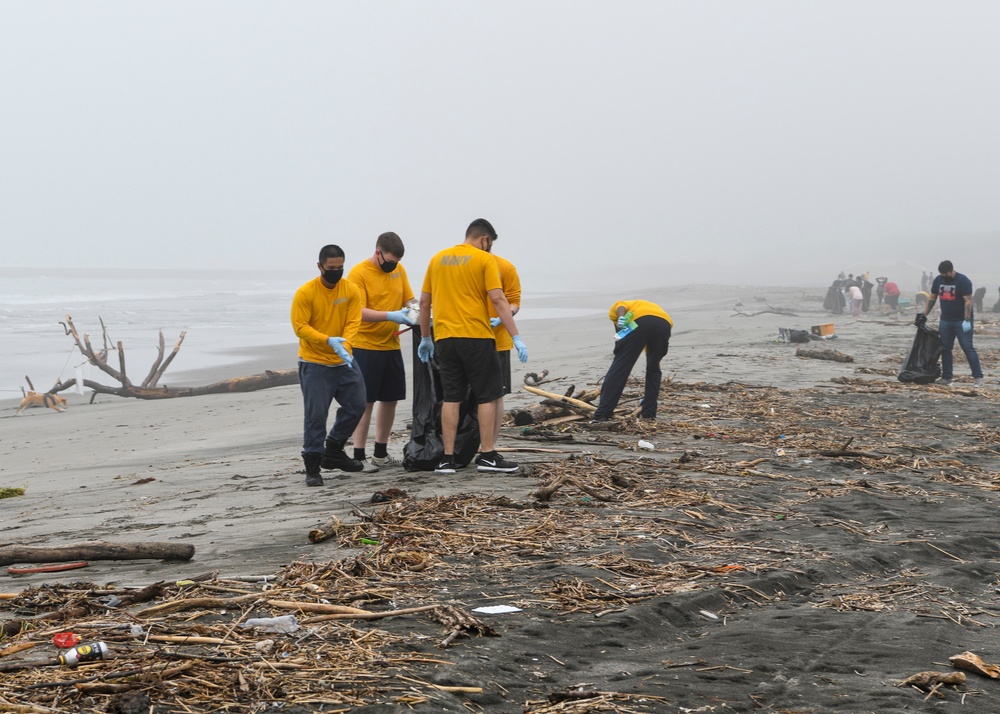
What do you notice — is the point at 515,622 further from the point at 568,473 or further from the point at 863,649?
the point at 568,473

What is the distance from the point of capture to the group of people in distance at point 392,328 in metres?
6.01

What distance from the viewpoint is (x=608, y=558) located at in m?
3.99

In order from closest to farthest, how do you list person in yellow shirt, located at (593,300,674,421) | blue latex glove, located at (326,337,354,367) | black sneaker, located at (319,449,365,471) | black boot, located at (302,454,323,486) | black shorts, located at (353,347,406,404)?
blue latex glove, located at (326,337,354,367), black boot, located at (302,454,323,486), black sneaker, located at (319,449,365,471), black shorts, located at (353,347,406,404), person in yellow shirt, located at (593,300,674,421)

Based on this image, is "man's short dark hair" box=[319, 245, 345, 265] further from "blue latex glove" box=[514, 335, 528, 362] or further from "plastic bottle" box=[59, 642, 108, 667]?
"plastic bottle" box=[59, 642, 108, 667]

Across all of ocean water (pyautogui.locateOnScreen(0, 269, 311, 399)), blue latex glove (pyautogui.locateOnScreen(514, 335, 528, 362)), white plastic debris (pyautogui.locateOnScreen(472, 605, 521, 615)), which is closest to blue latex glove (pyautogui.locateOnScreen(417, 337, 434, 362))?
blue latex glove (pyautogui.locateOnScreen(514, 335, 528, 362))

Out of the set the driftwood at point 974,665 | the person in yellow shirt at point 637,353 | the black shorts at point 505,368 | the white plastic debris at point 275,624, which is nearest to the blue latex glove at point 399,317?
the black shorts at point 505,368

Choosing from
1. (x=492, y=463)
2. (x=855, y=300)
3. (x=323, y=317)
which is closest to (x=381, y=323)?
(x=323, y=317)

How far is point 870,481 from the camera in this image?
231 inches

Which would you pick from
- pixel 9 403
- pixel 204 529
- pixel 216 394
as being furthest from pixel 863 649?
pixel 9 403

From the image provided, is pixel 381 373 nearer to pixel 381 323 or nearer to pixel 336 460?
pixel 381 323

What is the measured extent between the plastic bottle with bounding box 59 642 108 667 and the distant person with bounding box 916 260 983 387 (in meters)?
11.2

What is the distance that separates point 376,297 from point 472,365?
972 mm

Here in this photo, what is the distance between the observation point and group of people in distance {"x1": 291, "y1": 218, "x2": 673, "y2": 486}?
19.7ft

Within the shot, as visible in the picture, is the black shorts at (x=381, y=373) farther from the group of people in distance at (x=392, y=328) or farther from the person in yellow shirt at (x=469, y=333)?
the person in yellow shirt at (x=469, y=333)
